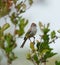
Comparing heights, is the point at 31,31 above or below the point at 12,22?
below

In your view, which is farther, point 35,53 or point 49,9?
point 49,9

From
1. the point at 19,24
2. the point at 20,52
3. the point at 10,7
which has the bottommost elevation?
the point at 20,52

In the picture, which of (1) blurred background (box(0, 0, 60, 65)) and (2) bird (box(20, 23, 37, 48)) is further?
(1) blurred background (box(0, 0, 60, 65))

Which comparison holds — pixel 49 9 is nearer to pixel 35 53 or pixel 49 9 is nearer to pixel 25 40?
pixel 25 40

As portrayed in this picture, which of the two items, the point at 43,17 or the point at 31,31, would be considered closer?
the point at 31,31

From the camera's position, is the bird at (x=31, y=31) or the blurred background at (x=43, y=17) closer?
the bird at (x=31, y=31)

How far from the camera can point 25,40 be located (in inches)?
61.9

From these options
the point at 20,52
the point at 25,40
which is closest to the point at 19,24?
the point at 25,40

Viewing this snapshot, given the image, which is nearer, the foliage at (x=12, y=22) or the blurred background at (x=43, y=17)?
the foliage at (x=12, y=22)

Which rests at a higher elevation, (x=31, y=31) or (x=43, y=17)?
(x=43, y=17)

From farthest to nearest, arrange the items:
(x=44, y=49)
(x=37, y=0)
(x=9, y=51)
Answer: (x=37, y=0), (x=9, y=51), (x=44, y=49)

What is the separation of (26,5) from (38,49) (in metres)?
0.43

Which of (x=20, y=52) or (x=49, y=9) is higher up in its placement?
(x=49, y=9)

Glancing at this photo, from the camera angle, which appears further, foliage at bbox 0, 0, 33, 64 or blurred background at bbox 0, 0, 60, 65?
blurred background at bbox 0, 0, 60, 65
